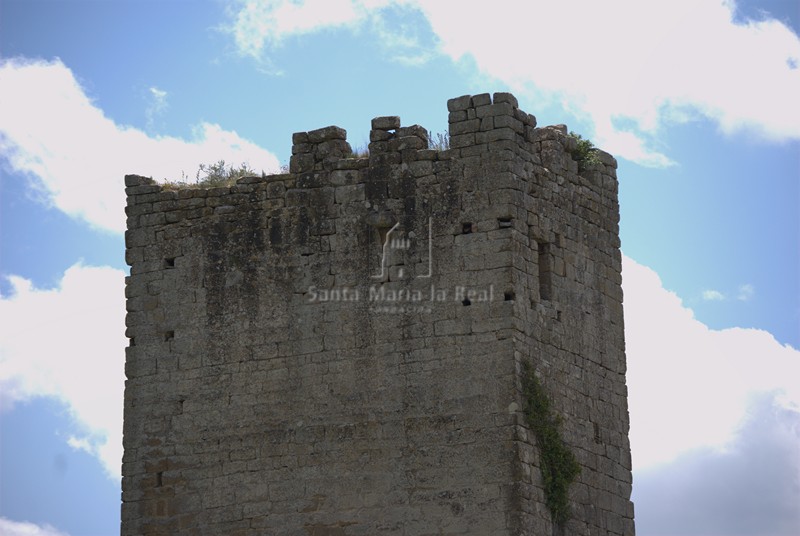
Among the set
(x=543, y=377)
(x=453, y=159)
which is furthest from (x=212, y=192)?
(x=543, y=377)

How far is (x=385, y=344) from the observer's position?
18.8m

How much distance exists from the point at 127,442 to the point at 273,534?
2007 mm

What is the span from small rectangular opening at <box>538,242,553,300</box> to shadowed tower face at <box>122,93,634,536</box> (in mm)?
27

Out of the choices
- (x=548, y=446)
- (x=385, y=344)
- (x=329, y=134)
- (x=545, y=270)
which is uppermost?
(x=329, y=134)

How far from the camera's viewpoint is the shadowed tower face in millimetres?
18344

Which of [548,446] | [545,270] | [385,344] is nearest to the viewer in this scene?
[548,446]

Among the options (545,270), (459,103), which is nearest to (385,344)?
(545,270)

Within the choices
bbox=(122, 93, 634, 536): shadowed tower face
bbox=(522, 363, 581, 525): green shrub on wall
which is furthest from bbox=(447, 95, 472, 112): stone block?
bbox=(522, 363, 581, 525): green shrub on wall

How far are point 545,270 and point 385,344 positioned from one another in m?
1.77

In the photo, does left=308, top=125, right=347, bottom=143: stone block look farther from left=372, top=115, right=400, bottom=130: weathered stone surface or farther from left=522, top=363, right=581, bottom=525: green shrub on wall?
left=522, top=363, right=581, bottom=525: green shrub on wall

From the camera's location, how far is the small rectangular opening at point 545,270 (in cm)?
1919

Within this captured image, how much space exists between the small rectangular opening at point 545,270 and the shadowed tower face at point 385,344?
27mm

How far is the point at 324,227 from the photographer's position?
19.3 meters

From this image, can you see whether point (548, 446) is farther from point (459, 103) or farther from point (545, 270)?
point (459, 103)
